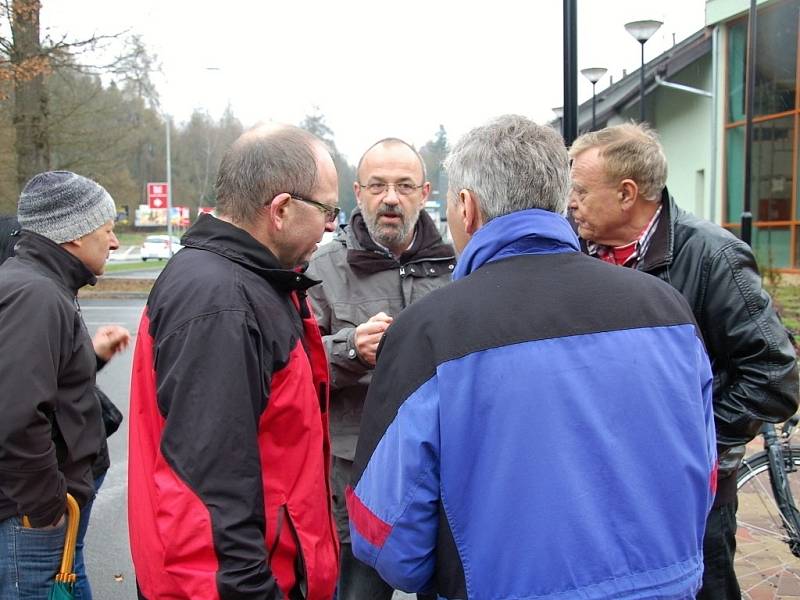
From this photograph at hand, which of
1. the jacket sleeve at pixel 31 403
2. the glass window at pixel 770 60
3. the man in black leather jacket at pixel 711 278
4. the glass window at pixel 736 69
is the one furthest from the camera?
the glass window at pixel 736 69

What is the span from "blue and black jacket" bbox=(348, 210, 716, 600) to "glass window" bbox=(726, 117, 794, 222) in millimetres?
18990

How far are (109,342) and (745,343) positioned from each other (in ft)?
7.88

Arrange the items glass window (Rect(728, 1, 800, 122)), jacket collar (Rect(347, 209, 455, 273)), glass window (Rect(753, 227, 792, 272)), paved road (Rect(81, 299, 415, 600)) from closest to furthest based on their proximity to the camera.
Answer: jacket collar (Rect(347, 209, 455, 273)) → paved road (Rect(81, 299, 415, 600)) → glass window (Rect(728, 1, 800, 122)) → glass window (Rect(753, 227, 792, 272))

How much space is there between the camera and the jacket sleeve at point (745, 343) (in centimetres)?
249

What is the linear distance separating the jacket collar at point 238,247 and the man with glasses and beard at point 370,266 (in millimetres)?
779

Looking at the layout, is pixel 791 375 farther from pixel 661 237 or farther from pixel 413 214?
pixel 413 214

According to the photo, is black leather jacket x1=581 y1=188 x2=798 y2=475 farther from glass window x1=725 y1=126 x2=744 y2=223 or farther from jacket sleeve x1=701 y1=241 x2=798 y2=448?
glass window x1=725 y1=126 x2=744 y2=223

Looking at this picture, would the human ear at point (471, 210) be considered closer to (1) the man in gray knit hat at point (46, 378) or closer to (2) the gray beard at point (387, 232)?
(2) the gray beard at point (387, 232)

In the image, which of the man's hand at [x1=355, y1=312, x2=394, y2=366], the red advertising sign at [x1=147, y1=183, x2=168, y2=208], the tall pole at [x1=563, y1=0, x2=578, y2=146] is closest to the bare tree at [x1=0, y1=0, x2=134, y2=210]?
the red advertising sign at [x1=147, y1=183, x2=168, y2=208]

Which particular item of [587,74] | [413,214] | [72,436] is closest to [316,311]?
[413,214]

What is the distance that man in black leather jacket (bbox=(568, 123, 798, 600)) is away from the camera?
2.51 m

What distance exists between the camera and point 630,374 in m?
1.53

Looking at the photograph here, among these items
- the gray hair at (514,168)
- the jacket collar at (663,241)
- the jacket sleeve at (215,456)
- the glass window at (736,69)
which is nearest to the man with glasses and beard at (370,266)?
the jacket collar at (663,241)

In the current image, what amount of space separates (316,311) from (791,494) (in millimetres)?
2688
